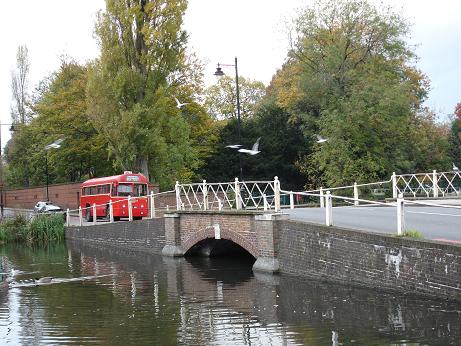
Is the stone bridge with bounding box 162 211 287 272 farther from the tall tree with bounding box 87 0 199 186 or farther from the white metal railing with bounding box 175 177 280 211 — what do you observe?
the tall tree with bounding box 87 0 199 186

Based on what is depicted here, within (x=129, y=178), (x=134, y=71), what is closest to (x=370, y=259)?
(x=129, y=178)

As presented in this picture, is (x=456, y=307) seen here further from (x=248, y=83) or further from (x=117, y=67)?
(x=248, y=83)

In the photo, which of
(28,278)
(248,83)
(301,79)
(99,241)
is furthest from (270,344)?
(248,83)

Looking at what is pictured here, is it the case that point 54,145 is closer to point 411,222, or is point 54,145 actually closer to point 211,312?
point 411,222

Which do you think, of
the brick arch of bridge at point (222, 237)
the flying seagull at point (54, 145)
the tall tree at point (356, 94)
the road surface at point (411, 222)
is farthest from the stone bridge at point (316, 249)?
the tall tree at point (356, 94)

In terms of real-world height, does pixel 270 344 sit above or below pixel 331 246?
below

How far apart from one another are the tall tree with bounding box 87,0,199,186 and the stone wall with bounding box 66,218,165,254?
5.28m

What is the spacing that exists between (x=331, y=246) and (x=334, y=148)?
22854 millimetres

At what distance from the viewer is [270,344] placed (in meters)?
10.1

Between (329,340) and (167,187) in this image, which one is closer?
(329,340)

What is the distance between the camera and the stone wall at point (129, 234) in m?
26.6

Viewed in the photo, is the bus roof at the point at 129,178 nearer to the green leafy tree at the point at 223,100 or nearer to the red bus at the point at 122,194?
the red bus at the point at 122,194

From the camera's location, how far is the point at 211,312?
13227 mm

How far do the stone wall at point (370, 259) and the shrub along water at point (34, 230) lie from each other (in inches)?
876
